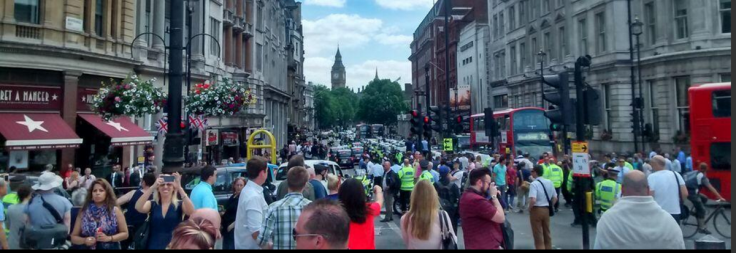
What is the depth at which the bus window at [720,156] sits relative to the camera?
15.8m

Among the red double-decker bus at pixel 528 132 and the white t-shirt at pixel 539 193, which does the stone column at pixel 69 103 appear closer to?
the white t-shirt at pixel 539 193

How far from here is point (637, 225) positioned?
4418mm

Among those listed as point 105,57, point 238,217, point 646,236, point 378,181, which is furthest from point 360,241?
point 105,57

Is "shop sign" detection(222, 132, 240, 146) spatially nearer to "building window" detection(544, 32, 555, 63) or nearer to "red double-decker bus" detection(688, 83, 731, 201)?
"red double-decker bus" detection(688, 83, 731, 201)

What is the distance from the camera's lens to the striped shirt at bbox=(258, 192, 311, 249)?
4.88 meters

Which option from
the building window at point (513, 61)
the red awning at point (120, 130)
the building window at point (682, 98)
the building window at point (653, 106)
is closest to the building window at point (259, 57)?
the red awning at point (120, 130)

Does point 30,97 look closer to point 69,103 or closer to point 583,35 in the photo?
point 69,103

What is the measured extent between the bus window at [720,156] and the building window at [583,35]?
23514 millimetres

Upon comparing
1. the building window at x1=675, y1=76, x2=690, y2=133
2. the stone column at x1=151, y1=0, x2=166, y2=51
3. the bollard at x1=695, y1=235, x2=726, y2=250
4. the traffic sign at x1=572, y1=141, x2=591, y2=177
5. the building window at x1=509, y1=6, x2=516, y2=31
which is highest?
the building window at x1=509, y1=6, x2=516, y2=31

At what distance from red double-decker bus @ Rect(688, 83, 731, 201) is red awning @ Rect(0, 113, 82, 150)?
22232 millimetres

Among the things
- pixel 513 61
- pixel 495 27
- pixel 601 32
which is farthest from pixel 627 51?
pixel 495 27

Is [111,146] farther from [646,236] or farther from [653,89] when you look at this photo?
[653,89]

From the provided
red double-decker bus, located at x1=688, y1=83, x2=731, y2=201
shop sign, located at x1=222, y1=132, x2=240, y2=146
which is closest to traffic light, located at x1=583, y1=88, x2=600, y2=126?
red double-decker bus, located at x1=688, y1=83, x2=731, y2=201

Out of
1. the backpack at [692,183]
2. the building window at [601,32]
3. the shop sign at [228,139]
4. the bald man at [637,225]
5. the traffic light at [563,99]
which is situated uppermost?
the building window at [601,32]
